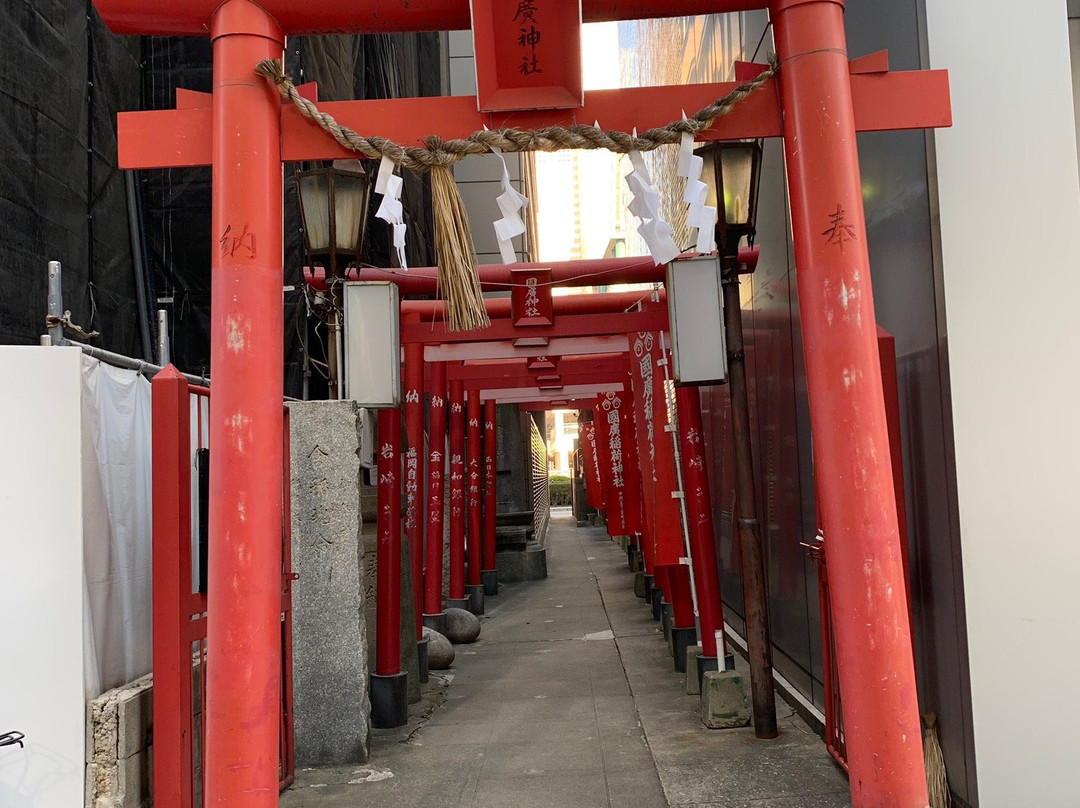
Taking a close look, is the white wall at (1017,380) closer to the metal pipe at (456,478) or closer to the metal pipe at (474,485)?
the metal pipe at (456,478)

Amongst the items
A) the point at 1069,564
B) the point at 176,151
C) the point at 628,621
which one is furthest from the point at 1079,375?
the point at 628,621

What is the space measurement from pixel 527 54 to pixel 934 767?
406 cm

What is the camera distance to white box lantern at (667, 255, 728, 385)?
5320 millimetres

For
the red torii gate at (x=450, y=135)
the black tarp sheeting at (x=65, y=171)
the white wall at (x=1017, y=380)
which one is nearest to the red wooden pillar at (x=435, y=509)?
the black tarp sheeting at (x=65, y=171)

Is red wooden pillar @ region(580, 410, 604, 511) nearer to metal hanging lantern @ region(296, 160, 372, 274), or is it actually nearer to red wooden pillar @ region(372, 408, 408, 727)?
red wooden pillar @ region(372, 408, 408, 727)

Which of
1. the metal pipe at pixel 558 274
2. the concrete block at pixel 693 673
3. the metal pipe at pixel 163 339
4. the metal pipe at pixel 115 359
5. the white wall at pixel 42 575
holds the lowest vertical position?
the concrete block at pixel 693 673

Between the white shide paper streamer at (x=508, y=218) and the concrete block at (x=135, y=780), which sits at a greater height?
the white shide paper streamer at (x=508, y=218)

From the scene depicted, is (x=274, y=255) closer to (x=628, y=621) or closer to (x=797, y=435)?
(x=797, y=435)

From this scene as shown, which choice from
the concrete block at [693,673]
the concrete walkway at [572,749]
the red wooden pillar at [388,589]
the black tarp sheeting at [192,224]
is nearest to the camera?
the concrete walkway at [572,749]

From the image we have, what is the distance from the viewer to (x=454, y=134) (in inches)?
169

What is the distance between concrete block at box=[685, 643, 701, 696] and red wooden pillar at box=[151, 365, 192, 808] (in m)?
4.74

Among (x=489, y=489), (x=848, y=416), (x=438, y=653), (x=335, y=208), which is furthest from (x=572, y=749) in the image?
(x=489, y=489)

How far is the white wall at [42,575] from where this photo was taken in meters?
4.15

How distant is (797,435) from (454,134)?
429 centimetres
